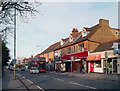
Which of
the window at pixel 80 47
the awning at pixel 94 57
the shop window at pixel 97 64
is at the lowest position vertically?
the shop window at pixel 97 64

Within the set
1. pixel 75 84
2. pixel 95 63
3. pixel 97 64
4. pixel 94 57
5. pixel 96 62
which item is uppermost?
pixel 94 57

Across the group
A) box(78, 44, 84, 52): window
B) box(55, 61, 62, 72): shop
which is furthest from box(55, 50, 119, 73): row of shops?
box(55, 61, 62, 72): shop

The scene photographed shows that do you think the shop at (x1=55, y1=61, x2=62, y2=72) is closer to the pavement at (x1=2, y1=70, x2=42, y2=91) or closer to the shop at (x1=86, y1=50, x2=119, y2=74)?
the shop at (x1=86, y1=50, x2=119, y2=74)

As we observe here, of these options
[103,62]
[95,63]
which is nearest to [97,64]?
[95,63]

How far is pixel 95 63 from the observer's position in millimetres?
29812

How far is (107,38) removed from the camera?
112 feet

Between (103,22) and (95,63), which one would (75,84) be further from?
(103,22)

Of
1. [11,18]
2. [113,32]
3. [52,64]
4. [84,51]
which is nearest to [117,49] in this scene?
[84,51]

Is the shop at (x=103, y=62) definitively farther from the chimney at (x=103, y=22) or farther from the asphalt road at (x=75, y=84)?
the chimney at (x=103, y=22)

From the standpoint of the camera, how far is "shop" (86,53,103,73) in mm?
27844

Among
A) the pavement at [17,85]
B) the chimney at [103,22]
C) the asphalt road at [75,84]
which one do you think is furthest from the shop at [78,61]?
the pavement at [17,85]

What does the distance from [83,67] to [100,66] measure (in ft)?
14.3

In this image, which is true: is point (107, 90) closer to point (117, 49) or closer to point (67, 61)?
point (117, 49)

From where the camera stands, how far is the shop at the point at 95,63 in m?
27.8
